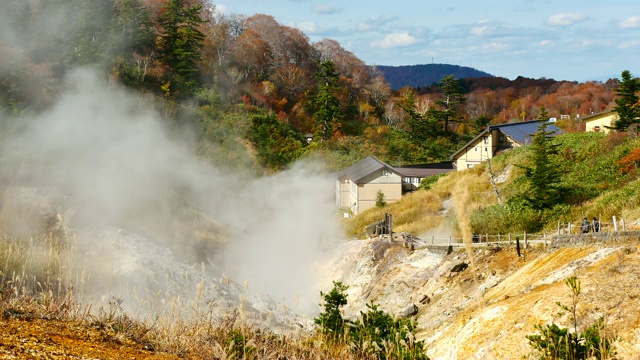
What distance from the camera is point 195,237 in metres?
26.7

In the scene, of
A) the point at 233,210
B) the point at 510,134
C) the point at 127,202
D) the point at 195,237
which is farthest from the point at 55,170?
the point at 510,134

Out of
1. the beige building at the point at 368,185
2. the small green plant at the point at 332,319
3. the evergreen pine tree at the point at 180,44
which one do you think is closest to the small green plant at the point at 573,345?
the small green plant at the point at 332,319

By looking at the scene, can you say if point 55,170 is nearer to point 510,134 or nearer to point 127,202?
point 127,202

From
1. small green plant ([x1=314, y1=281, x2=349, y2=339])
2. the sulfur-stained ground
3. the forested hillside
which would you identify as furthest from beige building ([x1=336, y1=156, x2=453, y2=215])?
small green plant ([x1=314, y1=281, x2=349, y2=339])

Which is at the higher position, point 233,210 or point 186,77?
point 186,77

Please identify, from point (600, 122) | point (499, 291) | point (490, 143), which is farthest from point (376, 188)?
point (499, 291)

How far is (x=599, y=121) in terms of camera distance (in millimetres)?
42750

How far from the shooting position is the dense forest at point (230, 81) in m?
42.7

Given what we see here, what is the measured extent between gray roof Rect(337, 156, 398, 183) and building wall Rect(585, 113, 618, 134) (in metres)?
15.2

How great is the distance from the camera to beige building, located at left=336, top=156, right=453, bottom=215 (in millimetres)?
37625

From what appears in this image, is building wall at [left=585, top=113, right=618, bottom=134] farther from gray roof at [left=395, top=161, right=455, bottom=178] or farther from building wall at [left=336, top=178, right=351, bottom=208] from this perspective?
building wall at [left=336, top=178, right=351, bottom=208]

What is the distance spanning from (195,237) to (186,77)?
78.9ft

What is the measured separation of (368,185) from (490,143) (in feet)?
40.8

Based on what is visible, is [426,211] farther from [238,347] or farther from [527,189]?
[238,347]
